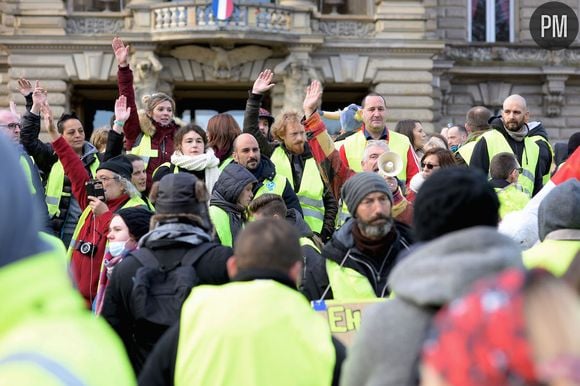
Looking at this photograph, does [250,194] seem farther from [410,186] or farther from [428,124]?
[428,124]

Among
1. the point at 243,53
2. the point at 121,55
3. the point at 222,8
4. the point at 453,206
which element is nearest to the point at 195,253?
the point at 453,206

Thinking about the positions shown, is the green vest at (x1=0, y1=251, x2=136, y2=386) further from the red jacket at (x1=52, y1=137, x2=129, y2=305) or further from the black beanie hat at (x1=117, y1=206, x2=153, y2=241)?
the red jacket at (x1=52, y1=137, x2=129, y2=305)

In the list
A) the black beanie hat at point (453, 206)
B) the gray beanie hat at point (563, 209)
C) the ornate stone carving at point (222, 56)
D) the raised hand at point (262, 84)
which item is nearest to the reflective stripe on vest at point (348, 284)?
the gray beanie hat at point (563, 209)

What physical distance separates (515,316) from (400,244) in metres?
3.83

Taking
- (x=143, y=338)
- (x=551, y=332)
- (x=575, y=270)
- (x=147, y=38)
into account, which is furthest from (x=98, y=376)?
(x=147, y=38)

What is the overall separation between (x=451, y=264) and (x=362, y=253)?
2850mm

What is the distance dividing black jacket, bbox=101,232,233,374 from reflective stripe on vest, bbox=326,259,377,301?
612mm

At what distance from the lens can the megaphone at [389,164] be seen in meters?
Result: 7.64

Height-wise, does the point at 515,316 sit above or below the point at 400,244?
above

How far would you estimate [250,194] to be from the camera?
23.8 ft

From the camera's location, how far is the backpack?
480 cm

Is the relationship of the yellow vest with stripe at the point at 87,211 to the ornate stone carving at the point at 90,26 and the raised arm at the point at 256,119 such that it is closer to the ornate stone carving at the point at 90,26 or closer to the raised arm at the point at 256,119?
the raised arm at the point at 256,119

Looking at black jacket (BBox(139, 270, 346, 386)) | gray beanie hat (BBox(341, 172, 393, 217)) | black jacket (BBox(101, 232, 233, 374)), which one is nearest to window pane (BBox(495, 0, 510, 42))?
gray beanie hat (BBox(341, 172, 393, 217))

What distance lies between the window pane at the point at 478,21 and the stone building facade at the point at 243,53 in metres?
1.39
